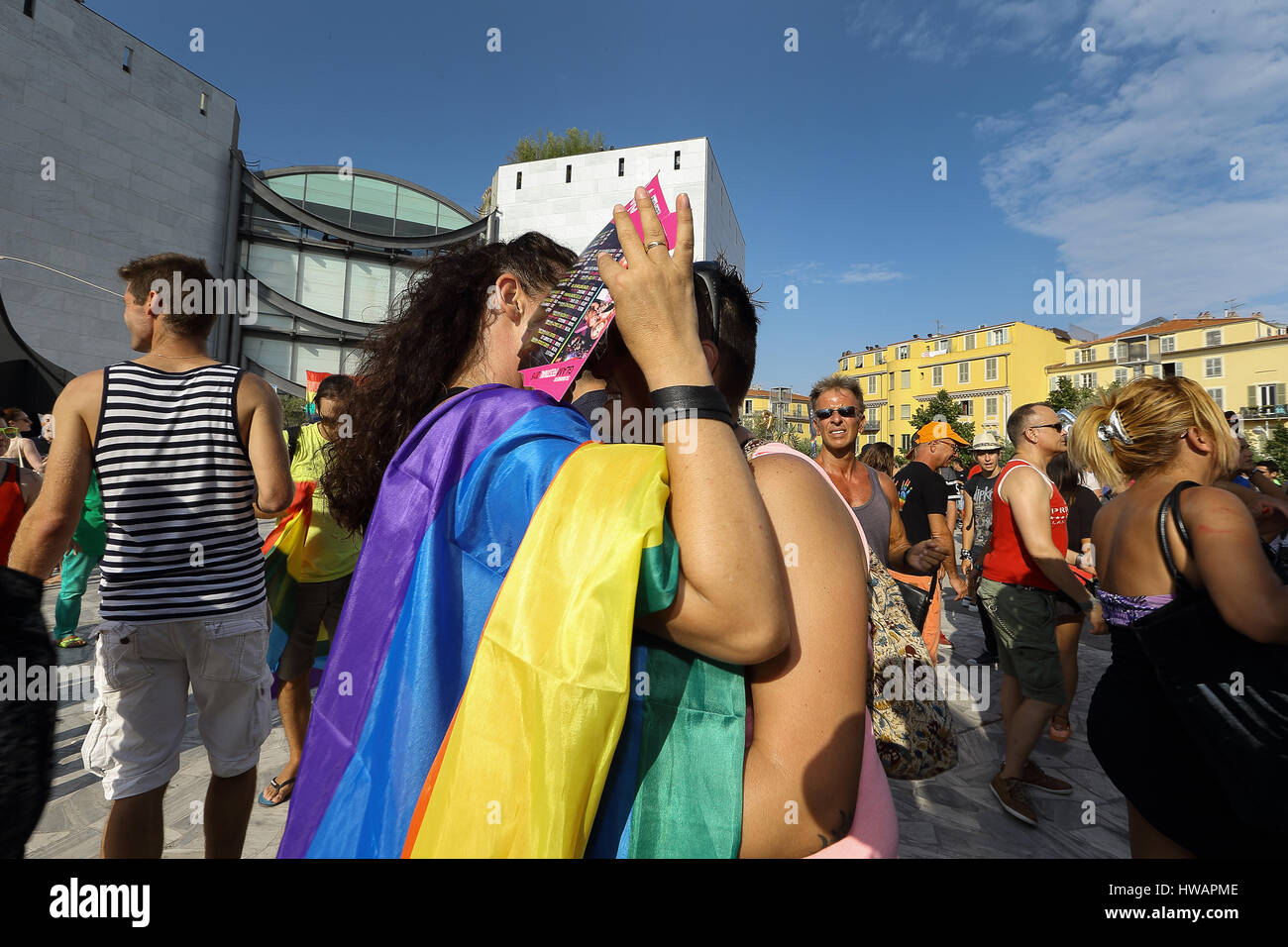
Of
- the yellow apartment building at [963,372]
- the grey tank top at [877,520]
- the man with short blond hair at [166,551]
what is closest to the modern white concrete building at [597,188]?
the grey tank top at [877,520]

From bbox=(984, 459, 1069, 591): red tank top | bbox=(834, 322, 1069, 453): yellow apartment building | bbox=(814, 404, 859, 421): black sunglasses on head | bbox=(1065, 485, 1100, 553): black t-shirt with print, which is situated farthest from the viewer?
bbox=(834, 322, 1069, 453): yellow apartment building

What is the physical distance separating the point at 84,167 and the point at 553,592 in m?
33.5

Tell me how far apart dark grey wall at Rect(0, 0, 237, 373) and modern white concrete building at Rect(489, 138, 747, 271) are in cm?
1403

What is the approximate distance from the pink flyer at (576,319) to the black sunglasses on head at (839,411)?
3.68m

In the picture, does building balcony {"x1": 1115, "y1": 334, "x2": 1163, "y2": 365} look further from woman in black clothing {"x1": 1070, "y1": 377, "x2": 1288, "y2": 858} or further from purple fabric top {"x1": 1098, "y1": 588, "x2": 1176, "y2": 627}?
purple fabric top {"x1": 1098, "y1": 588, "x2": 1176, "y2": 627}

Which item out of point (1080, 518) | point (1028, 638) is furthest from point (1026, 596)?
point (1080, 518)

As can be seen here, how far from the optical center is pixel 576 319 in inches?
43.3

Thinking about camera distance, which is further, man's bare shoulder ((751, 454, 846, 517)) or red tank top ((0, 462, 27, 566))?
red tank top ((0, 462, 27, 566))

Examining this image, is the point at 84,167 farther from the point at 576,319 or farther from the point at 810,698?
the point at 810,698

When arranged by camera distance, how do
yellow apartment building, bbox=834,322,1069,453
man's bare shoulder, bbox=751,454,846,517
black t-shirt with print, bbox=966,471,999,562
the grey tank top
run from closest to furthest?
man's bare shoulder, bbox=751,454,846,517
the grey tank top
black t-shirt with print, bbox=966,471,999,562
yellow apartment building, bbox=834,322,1069,453

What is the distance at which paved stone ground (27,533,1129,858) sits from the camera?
→ 9.61 ft

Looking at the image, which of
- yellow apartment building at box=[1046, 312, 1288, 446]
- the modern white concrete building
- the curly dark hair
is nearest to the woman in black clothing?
the curly dark hair
